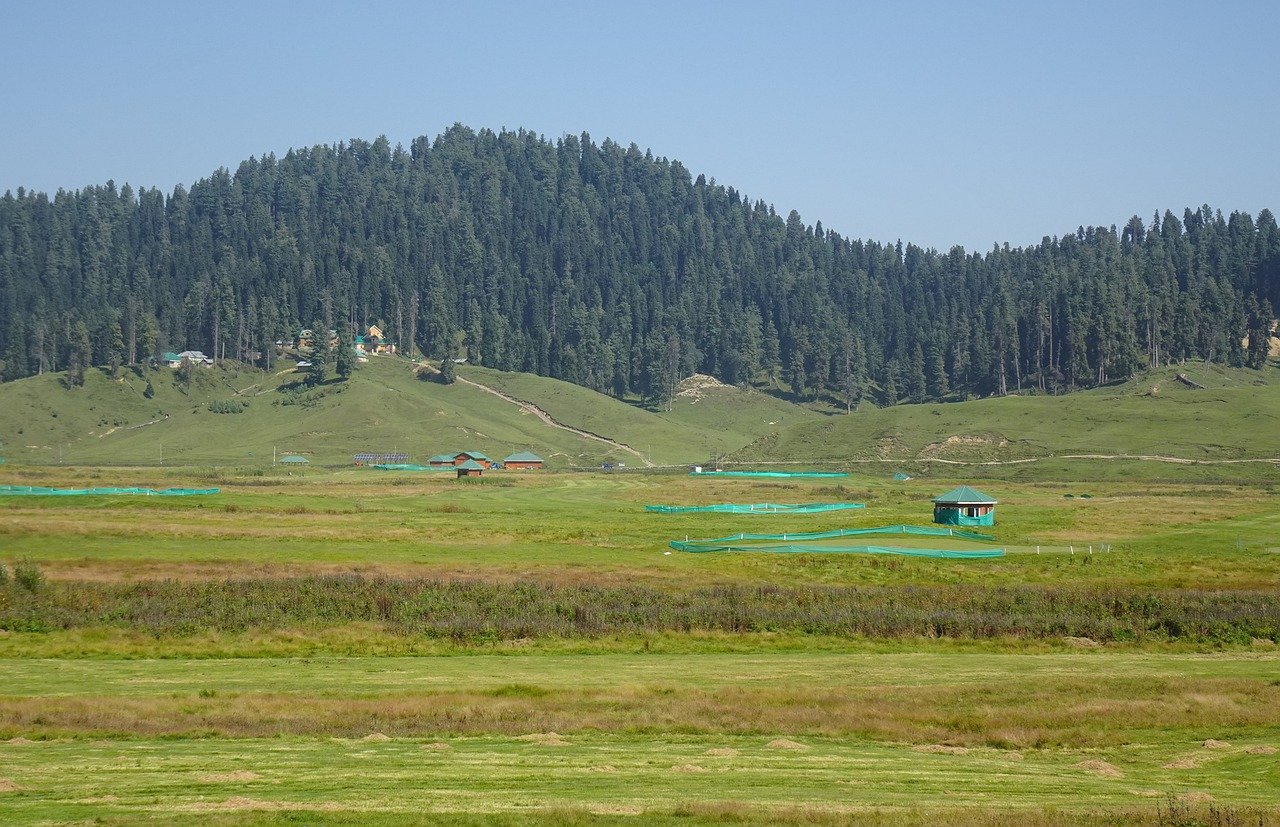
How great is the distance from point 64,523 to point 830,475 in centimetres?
9450

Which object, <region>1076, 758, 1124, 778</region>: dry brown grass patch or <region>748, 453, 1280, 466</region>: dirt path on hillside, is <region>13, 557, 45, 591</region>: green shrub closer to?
<region>1076, 758, 1124, 778</region>: dry brown grass patch

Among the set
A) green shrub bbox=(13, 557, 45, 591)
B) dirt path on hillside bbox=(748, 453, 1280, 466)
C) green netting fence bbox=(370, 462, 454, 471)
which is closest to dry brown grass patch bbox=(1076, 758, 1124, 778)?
green shrub bbox=(13, 557, 45, 591)

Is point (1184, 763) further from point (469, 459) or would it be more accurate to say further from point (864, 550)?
point (469, 459)

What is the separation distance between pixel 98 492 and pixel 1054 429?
11801 centimetres

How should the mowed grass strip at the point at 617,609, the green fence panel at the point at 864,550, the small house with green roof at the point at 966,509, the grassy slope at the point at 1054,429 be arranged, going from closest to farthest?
the mowed grass strip at the point at 617,609 → the green fence panel at the point at 864,550 → the small house with green roof at the point at 966,509 → the grassy slope at the point at 1054,429

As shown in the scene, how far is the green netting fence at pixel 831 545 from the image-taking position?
73.2 m

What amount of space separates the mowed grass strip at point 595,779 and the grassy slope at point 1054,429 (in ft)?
448

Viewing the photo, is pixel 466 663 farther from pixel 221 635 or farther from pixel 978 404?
pixel 978 404

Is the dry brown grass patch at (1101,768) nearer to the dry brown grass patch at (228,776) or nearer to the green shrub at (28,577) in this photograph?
the dry brown grass patch at (228,776)

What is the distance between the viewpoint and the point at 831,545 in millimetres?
77812

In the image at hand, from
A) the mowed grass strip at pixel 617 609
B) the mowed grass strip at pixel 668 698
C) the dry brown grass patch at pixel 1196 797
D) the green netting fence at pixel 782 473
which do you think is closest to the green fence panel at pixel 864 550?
the mowed grass strip at pixel 617 609

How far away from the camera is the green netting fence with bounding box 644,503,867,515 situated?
4114 inches

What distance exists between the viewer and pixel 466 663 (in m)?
43.2

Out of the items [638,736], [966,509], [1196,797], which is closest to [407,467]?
[966,509]
